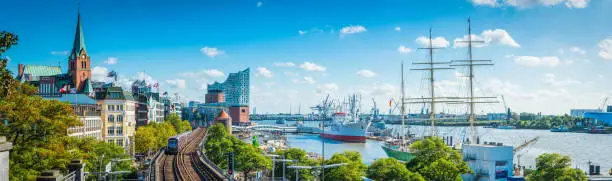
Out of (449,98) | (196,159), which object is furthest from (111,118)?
(449,98)

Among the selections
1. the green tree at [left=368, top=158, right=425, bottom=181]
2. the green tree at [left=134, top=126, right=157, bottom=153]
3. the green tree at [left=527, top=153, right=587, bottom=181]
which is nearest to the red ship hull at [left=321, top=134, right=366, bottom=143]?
the green tree at [left=134, top=126, right=157, bottom=153]

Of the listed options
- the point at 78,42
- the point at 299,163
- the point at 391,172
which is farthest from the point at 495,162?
the point at 78,42

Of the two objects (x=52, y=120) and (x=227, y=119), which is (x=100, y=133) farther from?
(x=227, y=119)

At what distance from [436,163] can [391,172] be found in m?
5.95

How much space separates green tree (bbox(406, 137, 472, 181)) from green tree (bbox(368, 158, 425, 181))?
3.58 metres

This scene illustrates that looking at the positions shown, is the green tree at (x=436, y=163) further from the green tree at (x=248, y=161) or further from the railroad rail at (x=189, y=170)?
the railroad rail at (x=189, y=170)

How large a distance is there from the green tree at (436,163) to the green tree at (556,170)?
26.7 ft

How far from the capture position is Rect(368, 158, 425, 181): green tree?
2013 inches

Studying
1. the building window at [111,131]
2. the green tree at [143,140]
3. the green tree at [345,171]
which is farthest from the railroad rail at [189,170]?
the green tree at [345,171]

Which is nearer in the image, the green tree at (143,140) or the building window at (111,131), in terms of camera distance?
the building window at (111,131)

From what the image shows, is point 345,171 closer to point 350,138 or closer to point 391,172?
point 391,172

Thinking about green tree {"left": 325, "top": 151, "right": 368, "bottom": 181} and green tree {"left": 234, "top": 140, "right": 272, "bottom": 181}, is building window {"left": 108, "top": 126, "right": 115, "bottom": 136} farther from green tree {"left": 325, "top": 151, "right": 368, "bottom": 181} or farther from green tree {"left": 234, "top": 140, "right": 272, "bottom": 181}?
green tree {"left": 325, "top": 151, "right": 368, "bottom": 181}

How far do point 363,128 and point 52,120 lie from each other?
157 metres

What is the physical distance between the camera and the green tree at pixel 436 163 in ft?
174
